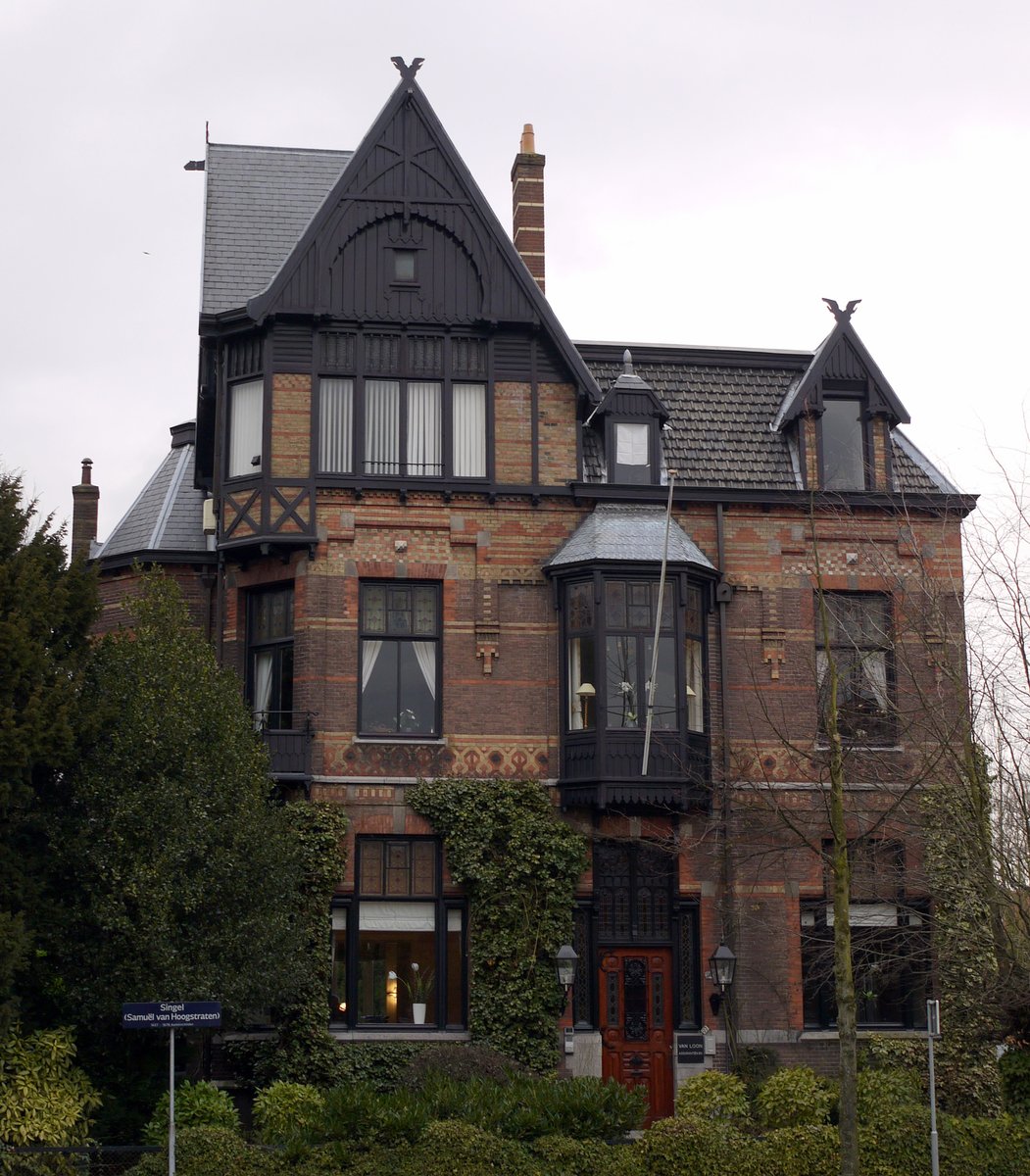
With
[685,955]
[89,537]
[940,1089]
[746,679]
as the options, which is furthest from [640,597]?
[89,537]

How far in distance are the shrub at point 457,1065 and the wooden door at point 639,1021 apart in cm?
303

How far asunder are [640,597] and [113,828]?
9006mm

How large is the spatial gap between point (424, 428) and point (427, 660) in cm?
377

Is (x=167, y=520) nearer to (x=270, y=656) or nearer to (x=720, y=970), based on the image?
(x=270, y=656)

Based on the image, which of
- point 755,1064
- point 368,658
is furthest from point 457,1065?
point 368,658

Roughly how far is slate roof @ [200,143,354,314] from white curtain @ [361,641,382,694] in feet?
20.9

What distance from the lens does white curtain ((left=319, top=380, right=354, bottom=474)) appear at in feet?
87.2

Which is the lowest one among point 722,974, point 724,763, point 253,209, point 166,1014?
point 166,1014

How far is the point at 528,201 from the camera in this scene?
99.5 feet

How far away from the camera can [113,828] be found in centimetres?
2180

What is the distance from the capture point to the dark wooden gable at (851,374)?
92.8ft

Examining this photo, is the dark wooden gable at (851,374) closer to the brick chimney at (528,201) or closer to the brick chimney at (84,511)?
the brick chimney at (528,201)

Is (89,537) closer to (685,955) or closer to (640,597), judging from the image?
(640,597)

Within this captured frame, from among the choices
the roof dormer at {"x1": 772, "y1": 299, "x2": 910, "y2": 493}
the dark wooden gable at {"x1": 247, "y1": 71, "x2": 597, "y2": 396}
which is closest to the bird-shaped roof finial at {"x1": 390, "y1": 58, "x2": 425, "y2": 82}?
the dark wooden gable at {"x1": 247, "y1": 71, "x2": 597, "y2": 396}
